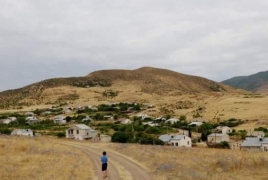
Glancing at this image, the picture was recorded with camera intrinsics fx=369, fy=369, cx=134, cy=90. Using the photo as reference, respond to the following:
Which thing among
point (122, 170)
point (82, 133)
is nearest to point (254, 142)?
point (82, 133)

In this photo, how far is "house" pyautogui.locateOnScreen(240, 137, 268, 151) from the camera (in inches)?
2400

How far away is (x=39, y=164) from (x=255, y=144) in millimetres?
41811

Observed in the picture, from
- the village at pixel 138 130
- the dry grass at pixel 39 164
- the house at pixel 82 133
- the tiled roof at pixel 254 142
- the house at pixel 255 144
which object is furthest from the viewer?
the house at pixel 82 133

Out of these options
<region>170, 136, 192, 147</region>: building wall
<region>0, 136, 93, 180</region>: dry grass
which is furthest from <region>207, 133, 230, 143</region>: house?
<region>0, 136, 93, 180</region>: dry grass

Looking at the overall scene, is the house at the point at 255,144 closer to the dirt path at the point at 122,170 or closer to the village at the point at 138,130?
the village at the point at 138,130

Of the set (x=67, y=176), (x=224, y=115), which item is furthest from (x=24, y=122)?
(x=67, y=176)

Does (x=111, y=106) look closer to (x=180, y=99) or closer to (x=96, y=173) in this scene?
(x=180, y=99)

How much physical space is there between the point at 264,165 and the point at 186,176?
8.65 meters

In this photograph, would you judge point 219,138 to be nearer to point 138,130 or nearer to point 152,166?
point 138,130

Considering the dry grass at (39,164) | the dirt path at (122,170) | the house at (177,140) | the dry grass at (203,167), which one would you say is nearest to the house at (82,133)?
the house at (177,140)

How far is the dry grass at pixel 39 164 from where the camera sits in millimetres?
25516

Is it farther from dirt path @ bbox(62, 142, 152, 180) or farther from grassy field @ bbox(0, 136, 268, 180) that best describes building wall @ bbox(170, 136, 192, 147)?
dirt path @ bbox(62, 142, 152, 180)

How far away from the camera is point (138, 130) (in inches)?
3329

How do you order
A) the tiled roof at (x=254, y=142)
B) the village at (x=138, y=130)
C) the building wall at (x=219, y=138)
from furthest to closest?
the building wall at (x=219, y=138) → the village at (x=138, y=130) → the tiled roof at (x=254, y=142)
